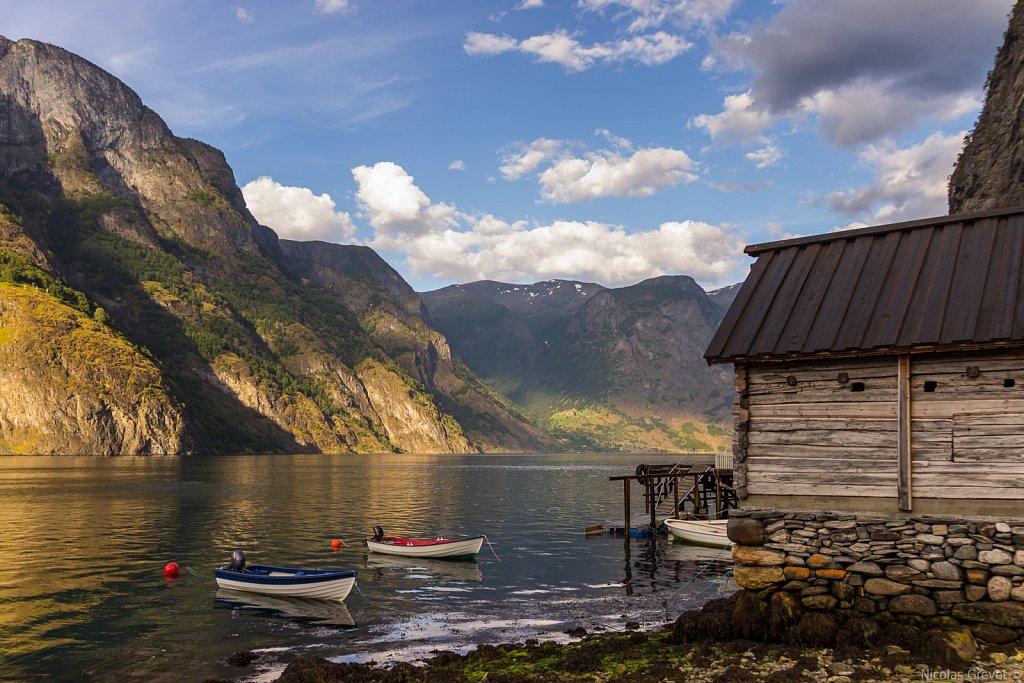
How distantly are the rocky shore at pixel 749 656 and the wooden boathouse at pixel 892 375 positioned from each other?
268 cm

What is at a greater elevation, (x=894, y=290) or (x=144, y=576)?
(x=894, y=290)

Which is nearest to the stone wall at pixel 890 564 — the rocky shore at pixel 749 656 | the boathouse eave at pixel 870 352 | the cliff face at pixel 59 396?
the rocky shore at pixel 749 656

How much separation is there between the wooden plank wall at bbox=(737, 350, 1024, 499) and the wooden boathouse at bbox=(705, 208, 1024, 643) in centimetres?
3

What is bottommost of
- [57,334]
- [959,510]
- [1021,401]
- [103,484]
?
[103,484]

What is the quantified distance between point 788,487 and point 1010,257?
7560 millimetres

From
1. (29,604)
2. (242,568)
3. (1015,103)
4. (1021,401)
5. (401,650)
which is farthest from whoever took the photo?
(1015,103)

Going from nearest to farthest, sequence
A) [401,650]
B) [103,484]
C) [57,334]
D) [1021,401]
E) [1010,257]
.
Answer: [1021,401], [1010,257], [401,650], [103,484], [57,334]

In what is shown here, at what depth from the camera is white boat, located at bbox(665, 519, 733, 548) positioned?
44.6m

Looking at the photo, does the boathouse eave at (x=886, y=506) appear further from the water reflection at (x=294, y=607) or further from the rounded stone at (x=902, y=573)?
the water reflection at (x=294, y=607)

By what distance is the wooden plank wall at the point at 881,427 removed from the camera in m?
16.8

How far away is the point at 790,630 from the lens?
57.0 feet

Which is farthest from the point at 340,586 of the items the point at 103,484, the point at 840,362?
the point at 103,484

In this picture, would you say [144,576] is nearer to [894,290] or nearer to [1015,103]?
[894,290]

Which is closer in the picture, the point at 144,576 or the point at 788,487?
the point at 788,487
